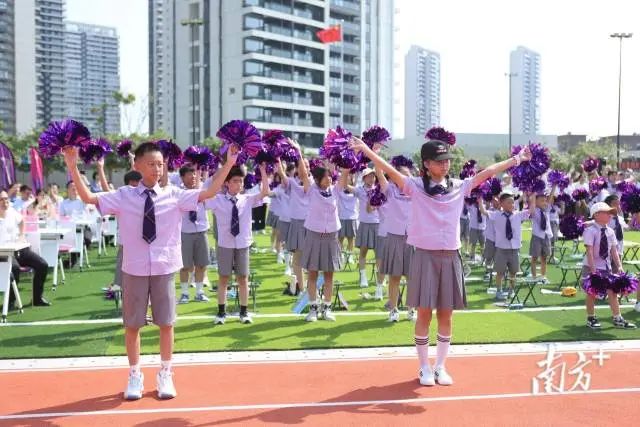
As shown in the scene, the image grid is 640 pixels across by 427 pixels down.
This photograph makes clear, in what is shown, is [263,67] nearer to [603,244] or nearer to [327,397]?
[603,244]

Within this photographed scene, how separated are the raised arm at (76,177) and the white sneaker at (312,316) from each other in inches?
157

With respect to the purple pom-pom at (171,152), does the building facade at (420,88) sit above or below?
above

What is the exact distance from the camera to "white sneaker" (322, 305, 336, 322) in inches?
345

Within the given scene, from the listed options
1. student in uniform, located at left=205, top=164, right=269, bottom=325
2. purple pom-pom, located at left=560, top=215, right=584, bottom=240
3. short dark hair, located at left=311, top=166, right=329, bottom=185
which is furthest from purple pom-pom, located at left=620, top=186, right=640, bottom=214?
A: student in uniform, located at left=205, top=164, right=269, bottom=325

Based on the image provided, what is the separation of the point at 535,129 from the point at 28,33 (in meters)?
88.7

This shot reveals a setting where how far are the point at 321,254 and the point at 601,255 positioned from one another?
3503 mm

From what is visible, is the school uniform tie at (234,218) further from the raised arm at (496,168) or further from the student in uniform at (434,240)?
the raised arm at (496,168)

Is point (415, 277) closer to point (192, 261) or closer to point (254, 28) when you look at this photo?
point (192, 261)

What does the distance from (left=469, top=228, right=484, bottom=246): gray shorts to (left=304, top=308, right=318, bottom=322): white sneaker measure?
6.71m

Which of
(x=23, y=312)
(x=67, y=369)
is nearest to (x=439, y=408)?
(x=67, y=369)

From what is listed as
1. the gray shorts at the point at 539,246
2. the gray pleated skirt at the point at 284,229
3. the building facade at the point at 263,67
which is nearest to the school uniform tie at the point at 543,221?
the gray shorts at the point at 539,246

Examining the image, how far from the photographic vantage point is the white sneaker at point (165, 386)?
555cm

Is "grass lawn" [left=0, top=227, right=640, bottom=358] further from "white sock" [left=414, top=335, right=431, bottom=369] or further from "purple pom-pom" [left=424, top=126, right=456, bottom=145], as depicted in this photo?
"purple pom-pom" [left=424, top=126, right=456, bottom=145]

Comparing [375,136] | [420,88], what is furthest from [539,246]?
[420,88]
